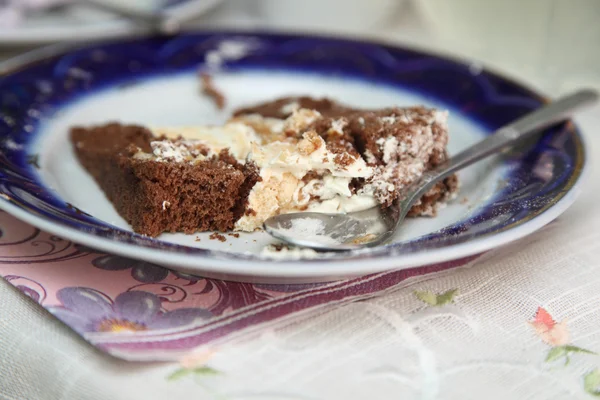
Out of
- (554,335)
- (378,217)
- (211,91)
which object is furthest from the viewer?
(211,91)

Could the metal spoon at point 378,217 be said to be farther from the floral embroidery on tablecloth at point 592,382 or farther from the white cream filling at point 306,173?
the floral embroidery on tablecloth at point 592,382

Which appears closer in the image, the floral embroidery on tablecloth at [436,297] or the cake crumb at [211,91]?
the floral embroidery on tablecloth at [436,297]

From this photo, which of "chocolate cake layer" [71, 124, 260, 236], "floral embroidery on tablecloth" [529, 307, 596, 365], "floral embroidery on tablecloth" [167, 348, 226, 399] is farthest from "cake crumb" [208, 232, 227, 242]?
"floral embroidery on tablecloth" [529, 307, 596, 365]

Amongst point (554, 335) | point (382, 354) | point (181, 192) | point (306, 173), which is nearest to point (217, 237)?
point (181, 192)

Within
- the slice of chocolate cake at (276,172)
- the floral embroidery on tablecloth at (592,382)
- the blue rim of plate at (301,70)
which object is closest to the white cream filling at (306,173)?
the slice of chocolate cake at (276,172)

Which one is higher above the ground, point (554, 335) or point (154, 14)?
point (154, 14)

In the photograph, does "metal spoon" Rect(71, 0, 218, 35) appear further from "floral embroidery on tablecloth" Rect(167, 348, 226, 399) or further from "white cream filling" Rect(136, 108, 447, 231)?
"floral embroidery on tablecloth" Rect(167, 348, 226, 399)

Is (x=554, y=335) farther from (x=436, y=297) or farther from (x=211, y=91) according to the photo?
(x=211, y=91)
